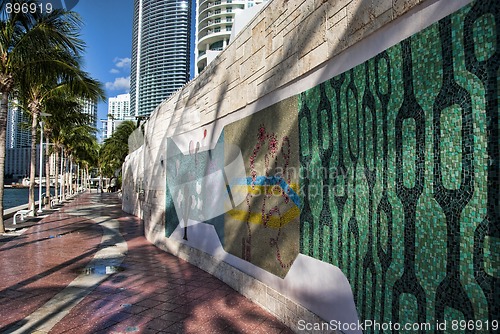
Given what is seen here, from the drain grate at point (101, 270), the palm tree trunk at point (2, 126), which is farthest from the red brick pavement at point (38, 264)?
the palm tree trunk at point (2, 126)

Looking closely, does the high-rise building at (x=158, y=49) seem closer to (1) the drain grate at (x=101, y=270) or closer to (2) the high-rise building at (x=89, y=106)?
(2) the high-rise building at (x=89, y=106)

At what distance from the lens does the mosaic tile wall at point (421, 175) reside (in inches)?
86.0

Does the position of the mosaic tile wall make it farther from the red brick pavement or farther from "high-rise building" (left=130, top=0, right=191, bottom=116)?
"high-rise building" (left=130, top=0, right=191, bottom=116)

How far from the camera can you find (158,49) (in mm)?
94438

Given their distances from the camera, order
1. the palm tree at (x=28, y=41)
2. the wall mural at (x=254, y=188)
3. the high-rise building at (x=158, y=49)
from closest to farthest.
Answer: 1. the wall mural at (x=254, y=188)
2. the palm tree at (x=28, y=41)
3. the high-rise building at (x=158, y=49)

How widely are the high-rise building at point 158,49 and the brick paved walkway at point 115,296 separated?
264 ft

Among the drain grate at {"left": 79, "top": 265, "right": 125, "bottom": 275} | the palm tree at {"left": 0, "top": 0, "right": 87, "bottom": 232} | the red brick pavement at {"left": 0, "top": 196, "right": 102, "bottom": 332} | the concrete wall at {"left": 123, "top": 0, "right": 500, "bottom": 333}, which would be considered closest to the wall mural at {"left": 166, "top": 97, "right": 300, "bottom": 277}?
the concrete wall at {"left": 123, "top": 0, "right": 500, "bottom": 333}

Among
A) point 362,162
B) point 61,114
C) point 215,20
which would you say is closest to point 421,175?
point 362,162

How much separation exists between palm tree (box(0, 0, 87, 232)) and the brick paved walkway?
5325mm

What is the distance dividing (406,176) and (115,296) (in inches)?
185

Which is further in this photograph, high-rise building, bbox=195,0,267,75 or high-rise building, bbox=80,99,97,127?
high-rise building, bbox=195,0,267,75

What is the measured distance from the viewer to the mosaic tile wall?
219cm

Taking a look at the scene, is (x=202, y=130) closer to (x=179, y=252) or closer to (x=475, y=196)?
(x=179, y=252)

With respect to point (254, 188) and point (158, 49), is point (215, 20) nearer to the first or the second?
point (158, 49)
